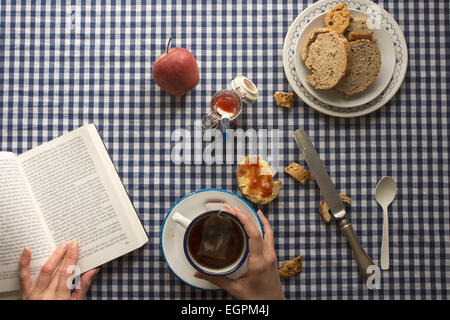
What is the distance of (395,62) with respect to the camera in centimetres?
119

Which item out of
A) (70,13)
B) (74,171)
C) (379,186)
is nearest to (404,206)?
(379,186)

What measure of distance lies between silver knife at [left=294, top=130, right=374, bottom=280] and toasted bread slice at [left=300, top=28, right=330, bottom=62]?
22cm

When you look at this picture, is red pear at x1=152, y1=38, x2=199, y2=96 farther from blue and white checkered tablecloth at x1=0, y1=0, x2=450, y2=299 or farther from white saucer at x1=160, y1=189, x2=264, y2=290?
white saucer at x1=160, y1=189, x2=264, y2=290

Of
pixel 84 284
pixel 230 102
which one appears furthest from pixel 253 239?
pixel 84 284

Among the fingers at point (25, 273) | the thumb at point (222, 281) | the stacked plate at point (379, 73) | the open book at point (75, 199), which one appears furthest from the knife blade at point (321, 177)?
the fingers at point (25, 273)

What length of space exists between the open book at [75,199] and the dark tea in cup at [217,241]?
0.17 meters

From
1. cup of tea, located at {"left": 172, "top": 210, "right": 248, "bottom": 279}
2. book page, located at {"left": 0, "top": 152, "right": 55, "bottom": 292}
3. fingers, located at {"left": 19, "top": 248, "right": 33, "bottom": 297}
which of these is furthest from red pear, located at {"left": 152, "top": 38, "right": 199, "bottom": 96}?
fingers, located at {"left": 19, "top": 248, "right": 33, "bottom": 297}

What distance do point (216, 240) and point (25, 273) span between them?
20.1 inches

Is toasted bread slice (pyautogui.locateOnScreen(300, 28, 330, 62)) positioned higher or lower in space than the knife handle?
higher

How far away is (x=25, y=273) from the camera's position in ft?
3.77

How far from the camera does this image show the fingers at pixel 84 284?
1168 millimetres

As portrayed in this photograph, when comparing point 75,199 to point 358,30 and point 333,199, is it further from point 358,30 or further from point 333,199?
point 358,30

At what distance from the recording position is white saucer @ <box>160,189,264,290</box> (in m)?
1.15
